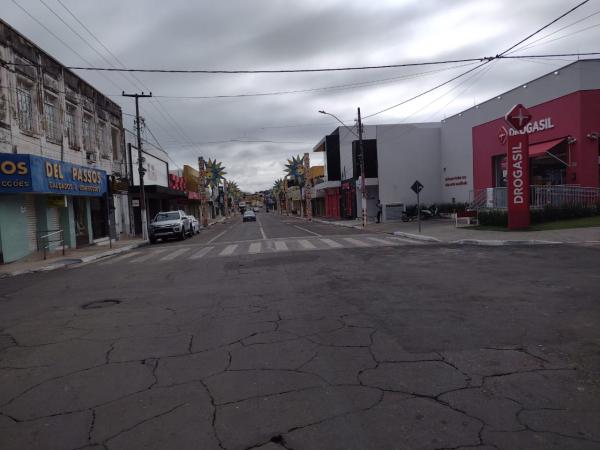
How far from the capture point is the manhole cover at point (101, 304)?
871 centimetres

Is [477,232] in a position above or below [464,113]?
below

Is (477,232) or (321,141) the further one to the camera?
(321,141)

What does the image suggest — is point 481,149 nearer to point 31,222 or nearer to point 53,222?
point 53,222

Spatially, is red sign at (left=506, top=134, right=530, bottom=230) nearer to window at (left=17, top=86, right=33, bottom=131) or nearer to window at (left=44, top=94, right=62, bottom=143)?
window at (left=17, top=86, right=33, bottom=131)

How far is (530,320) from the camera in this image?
6422mm

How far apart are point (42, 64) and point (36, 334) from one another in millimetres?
18851

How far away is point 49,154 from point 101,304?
15814mm

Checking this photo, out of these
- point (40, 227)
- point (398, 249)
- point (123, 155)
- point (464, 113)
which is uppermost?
point (464, 113)

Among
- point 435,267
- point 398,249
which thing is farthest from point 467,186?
point 435,267

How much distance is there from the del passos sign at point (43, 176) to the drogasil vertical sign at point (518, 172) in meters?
20.2

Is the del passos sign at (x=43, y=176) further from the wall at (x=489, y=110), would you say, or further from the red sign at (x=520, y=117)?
the wall at (x=489, y=110)

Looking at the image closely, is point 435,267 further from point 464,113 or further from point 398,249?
point 464,113

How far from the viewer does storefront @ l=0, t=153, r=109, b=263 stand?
1756 centimetres

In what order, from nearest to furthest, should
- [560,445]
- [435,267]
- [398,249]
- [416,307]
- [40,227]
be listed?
[560,445]
[416,307]
[435,267]
[398,249]
[40,227]
